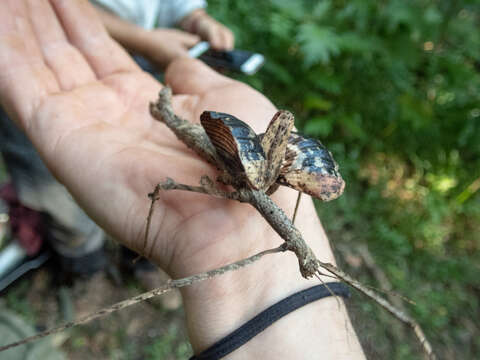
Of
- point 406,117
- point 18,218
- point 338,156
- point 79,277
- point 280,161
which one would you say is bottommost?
point 79,277

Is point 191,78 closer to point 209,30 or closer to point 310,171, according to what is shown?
point 209,30

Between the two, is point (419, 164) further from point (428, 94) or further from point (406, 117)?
point (428, 94)

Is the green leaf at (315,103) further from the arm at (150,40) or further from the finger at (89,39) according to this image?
the finger at (89,39)

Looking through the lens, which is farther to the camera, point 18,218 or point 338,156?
point 338,156

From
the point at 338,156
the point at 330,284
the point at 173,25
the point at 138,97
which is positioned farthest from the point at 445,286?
the point at 173,25

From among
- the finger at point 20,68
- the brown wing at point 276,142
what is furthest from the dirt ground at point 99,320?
the brown wing at point 276,142

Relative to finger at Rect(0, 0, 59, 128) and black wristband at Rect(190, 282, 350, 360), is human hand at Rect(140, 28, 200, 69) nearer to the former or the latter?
finger at Rect(0, 0, 59, 128)

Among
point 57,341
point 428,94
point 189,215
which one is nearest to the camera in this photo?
point 189,215

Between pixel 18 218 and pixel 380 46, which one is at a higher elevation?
pixel 380 46

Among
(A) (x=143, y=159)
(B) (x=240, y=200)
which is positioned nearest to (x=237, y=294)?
(B) (x=240, y=200)
